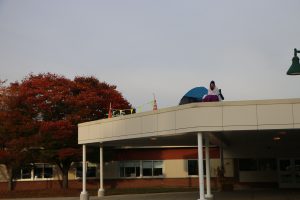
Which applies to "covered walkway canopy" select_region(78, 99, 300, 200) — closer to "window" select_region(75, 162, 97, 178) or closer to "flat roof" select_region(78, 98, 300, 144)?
"flat roof" select_region(78, 98, 300, 144)

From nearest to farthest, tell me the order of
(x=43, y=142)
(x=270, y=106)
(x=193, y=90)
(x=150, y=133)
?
(x=270, y=106)
(x=150, y=133)
(x=193, y=90)
(x=43, y=142)

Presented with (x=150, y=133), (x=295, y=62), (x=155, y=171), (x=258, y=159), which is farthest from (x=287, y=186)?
(x=295, y=62)

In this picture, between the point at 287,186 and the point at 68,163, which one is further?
the point at 68,163

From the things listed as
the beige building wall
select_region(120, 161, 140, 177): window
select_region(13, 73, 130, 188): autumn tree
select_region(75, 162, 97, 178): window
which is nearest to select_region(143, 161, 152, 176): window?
select_region(120, 161, 140, 177): window

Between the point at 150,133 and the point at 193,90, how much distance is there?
3732 millimetres

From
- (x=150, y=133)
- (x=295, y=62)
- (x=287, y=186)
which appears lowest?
(x=287, y=186)

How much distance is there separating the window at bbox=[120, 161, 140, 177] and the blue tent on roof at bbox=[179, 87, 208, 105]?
18.1 metres

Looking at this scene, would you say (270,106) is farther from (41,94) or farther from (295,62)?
(41,94)

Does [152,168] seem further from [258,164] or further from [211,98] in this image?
[211,98]

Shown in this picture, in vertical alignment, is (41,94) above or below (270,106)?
above

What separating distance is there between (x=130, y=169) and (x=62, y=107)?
799 centimetres

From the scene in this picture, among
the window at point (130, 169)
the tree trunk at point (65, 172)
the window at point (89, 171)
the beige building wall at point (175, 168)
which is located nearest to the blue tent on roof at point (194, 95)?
the tree trunk at point (65, 172)

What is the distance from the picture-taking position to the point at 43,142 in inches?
1332

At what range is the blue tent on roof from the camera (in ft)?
73.2
